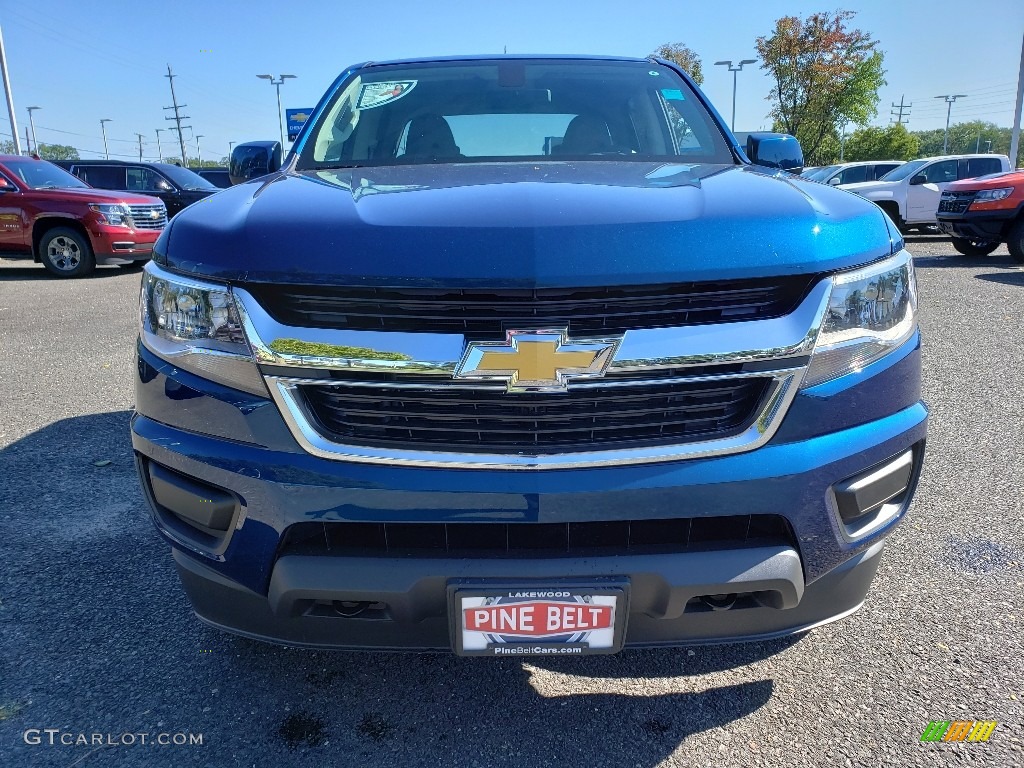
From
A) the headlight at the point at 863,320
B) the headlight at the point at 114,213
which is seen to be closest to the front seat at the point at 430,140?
the headlight at the point at 863,320

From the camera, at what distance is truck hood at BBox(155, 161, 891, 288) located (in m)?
1.52

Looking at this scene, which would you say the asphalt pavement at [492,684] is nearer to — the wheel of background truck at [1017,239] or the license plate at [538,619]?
the license plate at [538,619]

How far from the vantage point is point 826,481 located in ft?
5.27

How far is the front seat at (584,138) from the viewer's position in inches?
111

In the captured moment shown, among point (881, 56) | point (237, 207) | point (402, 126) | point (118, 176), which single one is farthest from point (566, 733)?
point (881, 56)

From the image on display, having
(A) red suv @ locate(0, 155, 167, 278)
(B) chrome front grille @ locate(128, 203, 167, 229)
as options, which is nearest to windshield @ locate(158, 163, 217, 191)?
(B) chrome front grille @ locate(128, 203, 167, 229)

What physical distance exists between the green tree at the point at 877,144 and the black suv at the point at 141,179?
4662 centimetres

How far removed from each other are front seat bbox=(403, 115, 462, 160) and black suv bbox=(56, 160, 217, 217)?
43.2 ft

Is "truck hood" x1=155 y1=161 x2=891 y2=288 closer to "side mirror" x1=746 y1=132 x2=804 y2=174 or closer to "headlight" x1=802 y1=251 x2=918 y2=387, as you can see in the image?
"headlight" x1=802 y1=251 x2=918 y2=387

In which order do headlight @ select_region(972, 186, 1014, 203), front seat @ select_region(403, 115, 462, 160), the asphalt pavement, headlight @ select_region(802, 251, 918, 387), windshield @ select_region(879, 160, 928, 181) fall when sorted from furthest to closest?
1. windshield @ select_region(879, 160, 928, 181)
2. headlight @ select_region(972, 186, 1014, 203)
3. front seat @ select_region(403, 115, 462, 160)
4. the asphalt pavement
5. headlight @ select_region(802, 251, 918, 387)

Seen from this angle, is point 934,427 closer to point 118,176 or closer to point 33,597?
point 33,597

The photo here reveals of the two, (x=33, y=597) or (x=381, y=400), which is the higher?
(x=381, y=400)

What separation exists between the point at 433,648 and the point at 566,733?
0.48m

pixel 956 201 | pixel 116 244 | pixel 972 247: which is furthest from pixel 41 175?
pixel 972 247
